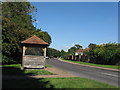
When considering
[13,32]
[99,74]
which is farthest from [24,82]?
[13,32]

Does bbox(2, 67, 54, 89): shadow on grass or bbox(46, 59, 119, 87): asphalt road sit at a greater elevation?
bbox(2, 67, 54, 89): shadow on grass

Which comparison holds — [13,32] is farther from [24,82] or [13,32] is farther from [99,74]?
[24,82]

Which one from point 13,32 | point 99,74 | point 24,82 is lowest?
point 99,74

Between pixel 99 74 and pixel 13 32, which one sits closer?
pixel 99 74

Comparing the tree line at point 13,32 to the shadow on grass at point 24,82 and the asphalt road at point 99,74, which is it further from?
the shadow on grass at point 24,82

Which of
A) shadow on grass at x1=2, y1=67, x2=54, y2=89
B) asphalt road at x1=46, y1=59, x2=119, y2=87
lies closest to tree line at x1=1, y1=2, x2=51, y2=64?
asphalt road at x1=46, y1=59, x2=119, y2=87

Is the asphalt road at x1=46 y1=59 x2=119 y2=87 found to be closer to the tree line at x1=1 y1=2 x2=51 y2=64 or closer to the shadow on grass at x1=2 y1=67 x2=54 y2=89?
the shadow on grass at x1=2 y1=67 x2=54 y2=89

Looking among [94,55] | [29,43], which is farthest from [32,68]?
[94,55]

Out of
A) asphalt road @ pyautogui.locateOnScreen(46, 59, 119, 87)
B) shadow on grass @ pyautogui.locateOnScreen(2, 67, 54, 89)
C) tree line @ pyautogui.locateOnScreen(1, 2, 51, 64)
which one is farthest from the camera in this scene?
tree line @ pyautogui.locateOnScreen(1, 2, 51, 64)

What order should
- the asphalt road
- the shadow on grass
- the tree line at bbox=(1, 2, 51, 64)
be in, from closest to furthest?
the shadow on grass, the asphalt road, the tree line at bbox=(1, 2, 51, 64)

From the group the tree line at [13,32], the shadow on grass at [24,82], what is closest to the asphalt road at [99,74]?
the shadow on grass at [24,82]

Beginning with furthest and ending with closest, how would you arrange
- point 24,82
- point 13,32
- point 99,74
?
point 13,32
point 99,74
point 24,82

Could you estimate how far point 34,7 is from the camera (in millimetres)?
35406

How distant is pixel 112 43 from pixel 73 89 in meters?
36.0
